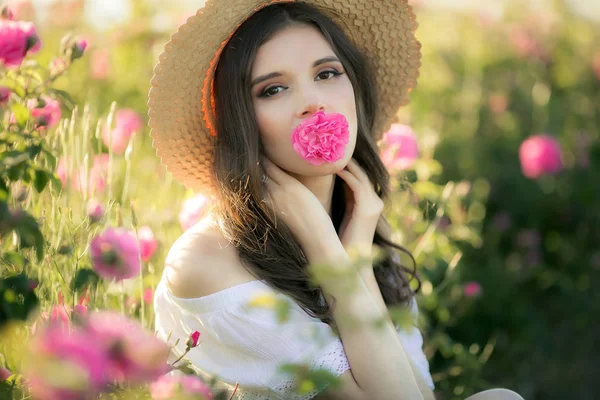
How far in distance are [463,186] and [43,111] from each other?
1.72 meters

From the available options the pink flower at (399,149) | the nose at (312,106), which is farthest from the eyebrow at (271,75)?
the pink flower at (399,149)

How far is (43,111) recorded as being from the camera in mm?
1974

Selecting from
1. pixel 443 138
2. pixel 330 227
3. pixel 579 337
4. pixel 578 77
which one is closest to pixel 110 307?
pixel 330 227

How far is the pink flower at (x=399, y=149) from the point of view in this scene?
2.88 metres

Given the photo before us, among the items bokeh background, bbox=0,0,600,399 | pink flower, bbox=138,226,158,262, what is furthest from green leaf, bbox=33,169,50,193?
pink flower, bbox=138,226,158,262

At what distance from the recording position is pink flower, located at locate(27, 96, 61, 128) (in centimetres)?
190

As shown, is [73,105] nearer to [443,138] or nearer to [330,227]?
[330,227]

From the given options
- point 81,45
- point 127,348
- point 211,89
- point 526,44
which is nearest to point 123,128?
point 211,89

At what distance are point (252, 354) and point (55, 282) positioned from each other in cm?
57

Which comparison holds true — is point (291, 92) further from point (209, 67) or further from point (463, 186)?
point (463, 186)

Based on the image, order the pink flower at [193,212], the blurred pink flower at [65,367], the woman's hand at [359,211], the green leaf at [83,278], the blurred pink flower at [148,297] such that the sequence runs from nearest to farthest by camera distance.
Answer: the blurred pink flower at [65,367]
the green leaf at [83,278]
the woman's hand at [359,211]
the blurred pink flower at [148,297]
the pink flower at [193,212]

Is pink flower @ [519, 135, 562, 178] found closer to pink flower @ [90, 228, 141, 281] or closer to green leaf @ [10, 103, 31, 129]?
pink flower @ [90, 228, 141, 281]

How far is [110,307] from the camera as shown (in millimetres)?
2346

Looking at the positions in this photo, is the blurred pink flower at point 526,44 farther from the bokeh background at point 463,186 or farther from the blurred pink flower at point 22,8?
the blurred pink flower at point 22,8
